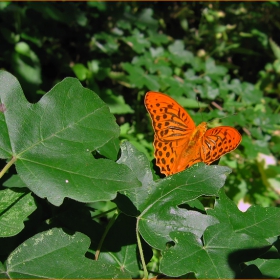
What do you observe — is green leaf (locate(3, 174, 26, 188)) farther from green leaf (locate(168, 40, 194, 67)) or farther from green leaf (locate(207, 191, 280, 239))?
green leaf (locate(168, 40, 194, 67))

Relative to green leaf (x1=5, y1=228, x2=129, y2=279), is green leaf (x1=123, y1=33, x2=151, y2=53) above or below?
below

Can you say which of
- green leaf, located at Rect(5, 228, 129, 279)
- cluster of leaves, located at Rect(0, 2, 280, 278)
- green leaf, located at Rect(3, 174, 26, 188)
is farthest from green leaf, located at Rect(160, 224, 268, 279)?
green leaf, located at Rect(3, 174, 26, 188)

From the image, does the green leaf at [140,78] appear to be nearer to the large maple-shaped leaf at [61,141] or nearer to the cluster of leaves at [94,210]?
the cluster of leaves at [94,210]

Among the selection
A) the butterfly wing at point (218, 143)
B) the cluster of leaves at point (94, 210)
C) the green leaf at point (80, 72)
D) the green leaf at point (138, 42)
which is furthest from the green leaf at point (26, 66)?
the butterfly wing at point (218, 143)

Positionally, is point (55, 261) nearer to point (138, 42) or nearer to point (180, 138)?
point (180, 138)

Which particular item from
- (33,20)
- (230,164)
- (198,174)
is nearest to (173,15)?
(33,20)

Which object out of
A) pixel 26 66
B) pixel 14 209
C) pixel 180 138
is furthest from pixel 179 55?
pixel 14 209

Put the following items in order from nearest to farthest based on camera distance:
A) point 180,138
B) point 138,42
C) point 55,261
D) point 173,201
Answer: point 55,261 < point 173,201 < point 180,138 < point 138,42

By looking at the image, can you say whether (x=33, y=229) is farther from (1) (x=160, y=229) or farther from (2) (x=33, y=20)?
(2) (x=33, y=20)
